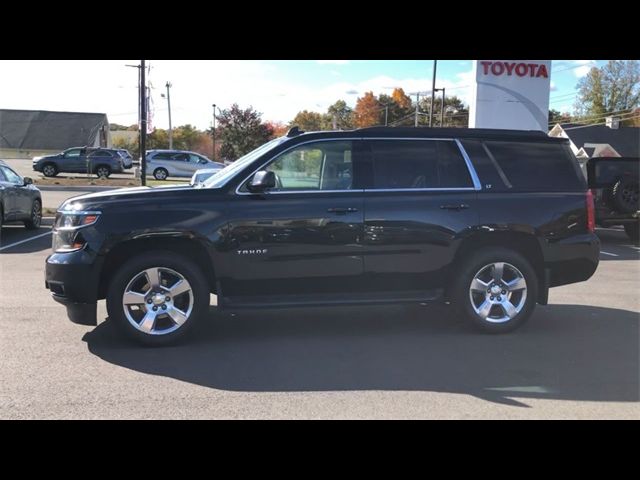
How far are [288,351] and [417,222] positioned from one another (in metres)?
1.78

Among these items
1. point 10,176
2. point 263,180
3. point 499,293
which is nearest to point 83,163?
point 10,176

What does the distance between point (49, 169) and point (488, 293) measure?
31847 mm

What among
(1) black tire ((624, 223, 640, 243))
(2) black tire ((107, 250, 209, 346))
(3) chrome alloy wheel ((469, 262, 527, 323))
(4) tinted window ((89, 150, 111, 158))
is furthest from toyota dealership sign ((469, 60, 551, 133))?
(4) tinted window ((89, 150, 111, 158))

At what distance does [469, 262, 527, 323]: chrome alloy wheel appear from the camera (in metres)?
5.80

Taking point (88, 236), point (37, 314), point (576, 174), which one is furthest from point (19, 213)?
point (576, 174)

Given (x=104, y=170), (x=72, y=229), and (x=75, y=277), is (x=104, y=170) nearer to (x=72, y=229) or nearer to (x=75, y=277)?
(x=72, y=229)

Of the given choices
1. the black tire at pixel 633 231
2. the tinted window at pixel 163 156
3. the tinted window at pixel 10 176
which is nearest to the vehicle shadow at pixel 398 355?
the black tire at pixel 633 231

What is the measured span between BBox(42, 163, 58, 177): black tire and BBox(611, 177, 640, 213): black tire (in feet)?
97.0

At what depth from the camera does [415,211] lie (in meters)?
5.59

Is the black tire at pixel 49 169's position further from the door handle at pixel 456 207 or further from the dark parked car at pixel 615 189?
the door handle at pixel 456 207

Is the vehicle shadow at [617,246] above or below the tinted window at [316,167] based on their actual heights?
below

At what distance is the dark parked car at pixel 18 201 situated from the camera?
11.8 m

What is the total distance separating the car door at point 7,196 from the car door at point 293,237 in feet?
27.9

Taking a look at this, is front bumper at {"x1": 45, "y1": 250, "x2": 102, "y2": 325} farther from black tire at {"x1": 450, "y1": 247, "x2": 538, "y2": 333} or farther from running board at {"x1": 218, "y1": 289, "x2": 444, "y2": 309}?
black tire at {"x1": 450, "y1": 247, "x2": 538, "y2": 333}
